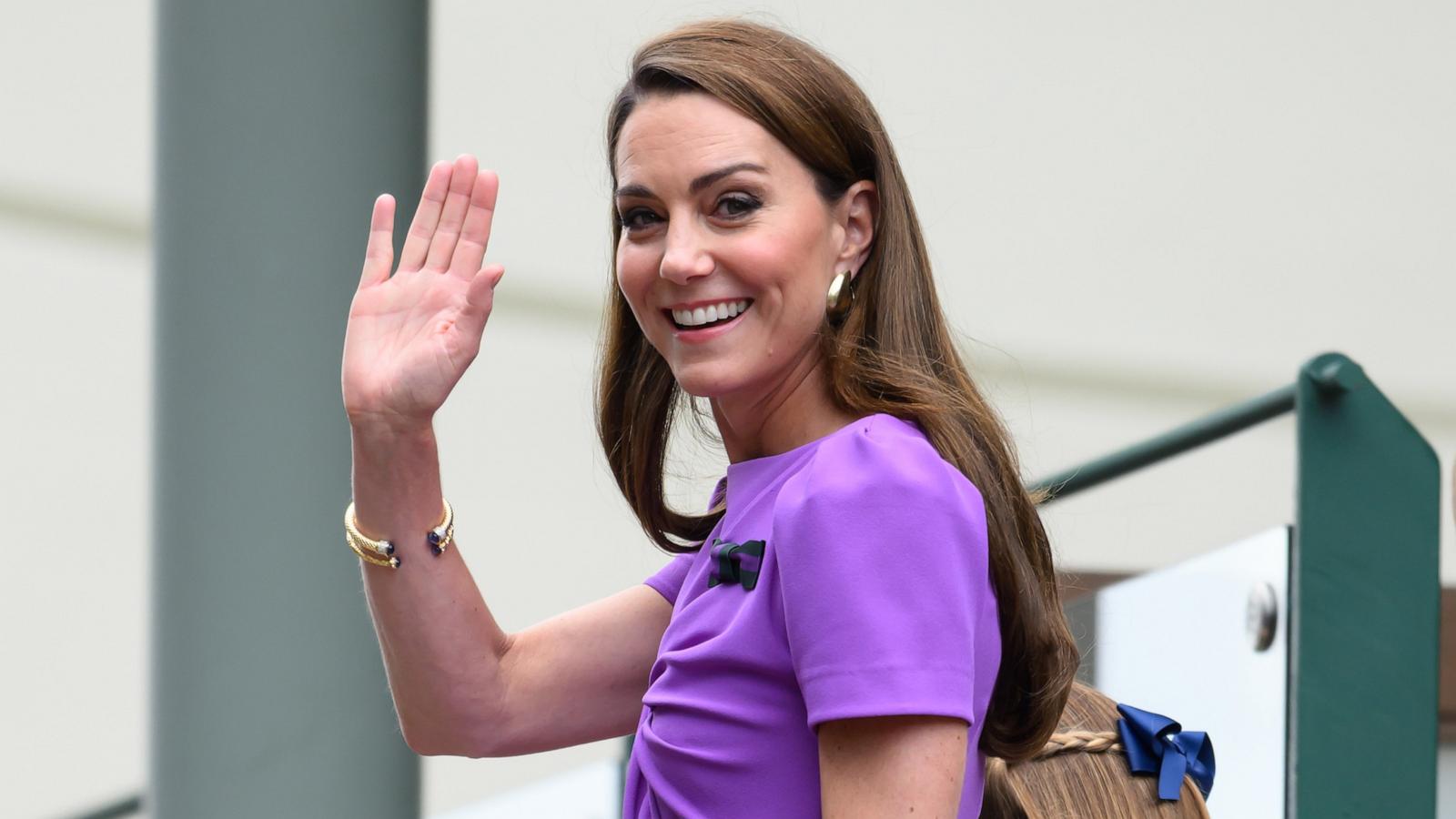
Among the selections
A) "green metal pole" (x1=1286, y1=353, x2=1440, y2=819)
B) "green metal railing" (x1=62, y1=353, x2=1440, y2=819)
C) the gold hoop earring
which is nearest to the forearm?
the gold hoop earring

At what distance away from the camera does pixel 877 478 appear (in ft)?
4.08

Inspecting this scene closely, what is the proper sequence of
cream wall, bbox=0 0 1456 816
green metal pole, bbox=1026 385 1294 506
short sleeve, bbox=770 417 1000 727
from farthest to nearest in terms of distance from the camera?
cream wall, bbox=0 0 1456 816 < green metal pole, bbox=1026 385 1294 506 < short sleeve, bbox=770 417 1000 727

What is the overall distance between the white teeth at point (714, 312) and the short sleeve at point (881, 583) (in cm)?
17

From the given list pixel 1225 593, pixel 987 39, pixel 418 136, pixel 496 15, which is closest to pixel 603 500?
pixel 496 15

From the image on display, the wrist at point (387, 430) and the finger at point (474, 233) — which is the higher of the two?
the finger at point (474, 233)

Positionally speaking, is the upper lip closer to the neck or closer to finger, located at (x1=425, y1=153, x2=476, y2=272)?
the neck

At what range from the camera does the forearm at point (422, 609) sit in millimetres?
1448

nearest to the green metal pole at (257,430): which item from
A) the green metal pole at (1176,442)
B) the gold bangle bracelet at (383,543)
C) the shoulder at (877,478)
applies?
the green metal pole at (1176,442)

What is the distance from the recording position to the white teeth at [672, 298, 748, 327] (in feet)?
4.56

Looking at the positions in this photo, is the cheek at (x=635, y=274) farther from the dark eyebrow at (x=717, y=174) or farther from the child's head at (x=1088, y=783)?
the child's head at (x=1088, y=783)

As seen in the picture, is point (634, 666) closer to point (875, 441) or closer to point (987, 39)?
point (875, 441)

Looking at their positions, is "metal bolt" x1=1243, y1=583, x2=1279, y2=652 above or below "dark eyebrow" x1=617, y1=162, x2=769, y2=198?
below

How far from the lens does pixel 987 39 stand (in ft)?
29.4

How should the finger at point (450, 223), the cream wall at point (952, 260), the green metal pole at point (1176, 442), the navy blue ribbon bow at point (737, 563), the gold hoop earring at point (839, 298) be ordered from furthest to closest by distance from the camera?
the cream wall at point (952, 260)
the green metal pole at point (1176, 442)
the finger at point (450, 223)
the gold hoop earring at point (839, 298)
the navy blue ribbon bow at point (737, 563)
